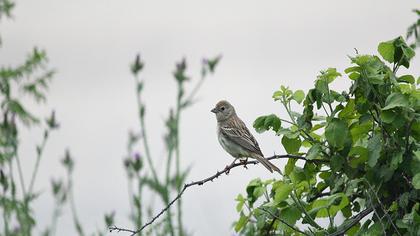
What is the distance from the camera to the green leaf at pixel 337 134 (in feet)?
12.1

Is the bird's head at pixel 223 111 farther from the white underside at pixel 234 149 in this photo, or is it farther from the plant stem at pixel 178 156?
the white underside at pixel 234 149

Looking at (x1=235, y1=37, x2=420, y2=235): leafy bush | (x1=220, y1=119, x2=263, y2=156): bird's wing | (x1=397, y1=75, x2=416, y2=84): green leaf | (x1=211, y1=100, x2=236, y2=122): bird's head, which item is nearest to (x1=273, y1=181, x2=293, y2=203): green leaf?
(x1=235, y1=37, x2=420, y2=235): leafy bush

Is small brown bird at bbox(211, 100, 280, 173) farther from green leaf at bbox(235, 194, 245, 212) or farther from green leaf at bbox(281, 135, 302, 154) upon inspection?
green leaf at bbox(281, 135, 302, 154)

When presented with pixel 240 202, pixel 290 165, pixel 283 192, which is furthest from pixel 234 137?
pixel 283 192

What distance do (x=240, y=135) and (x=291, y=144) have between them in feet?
13.5

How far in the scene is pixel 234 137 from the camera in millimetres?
8070

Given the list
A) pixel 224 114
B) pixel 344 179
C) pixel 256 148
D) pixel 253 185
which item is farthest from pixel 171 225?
pixel 344 179

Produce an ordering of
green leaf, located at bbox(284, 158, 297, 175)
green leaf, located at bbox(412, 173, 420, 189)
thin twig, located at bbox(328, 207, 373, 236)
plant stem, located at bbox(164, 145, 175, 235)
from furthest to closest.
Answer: plant stem, located at bbox(164, 145, 175, 235)
green leaf, located at bbox(284, 158, 297, 175)
thin twig, located at bbox(328, 207, 373, 236)
green leaf, located at bbox(412, 173, 420, 189)

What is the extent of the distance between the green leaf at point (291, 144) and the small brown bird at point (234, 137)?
311 centimetres

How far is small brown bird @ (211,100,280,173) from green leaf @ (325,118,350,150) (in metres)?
3.38

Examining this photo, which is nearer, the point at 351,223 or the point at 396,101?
the point at 396,101

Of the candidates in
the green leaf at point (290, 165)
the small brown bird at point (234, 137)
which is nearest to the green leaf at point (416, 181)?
the green leaf at point (290, 165)

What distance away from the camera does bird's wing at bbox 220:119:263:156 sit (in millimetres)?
7722

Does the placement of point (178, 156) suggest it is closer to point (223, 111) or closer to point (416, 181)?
point (223, 111)
